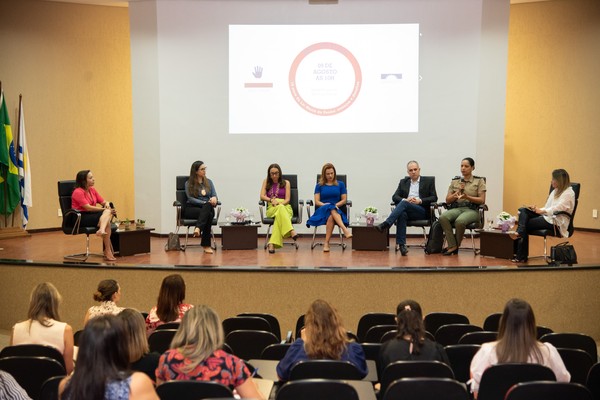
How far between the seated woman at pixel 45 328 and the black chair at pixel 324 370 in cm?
165

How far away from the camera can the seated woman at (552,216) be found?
25.8 feet

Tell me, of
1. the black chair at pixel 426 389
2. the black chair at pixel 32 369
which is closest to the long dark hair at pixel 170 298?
the black chair at pixel 32 369

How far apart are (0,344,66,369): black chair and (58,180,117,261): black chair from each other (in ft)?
13.5

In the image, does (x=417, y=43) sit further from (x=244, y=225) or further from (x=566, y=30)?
(x=244, y=225)

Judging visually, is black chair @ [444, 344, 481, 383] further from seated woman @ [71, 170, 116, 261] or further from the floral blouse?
seated woman @ [71, 170, 116, 261]

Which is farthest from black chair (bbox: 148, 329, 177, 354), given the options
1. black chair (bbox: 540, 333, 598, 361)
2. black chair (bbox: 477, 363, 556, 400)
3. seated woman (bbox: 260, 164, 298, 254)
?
seated woman (bbox: 260, 164, 298, 254)

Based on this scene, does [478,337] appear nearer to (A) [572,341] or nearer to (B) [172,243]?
(A) [572,341]

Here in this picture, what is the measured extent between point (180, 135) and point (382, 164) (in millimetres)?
2986

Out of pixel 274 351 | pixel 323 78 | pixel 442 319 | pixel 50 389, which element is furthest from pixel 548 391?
pixel 323 78

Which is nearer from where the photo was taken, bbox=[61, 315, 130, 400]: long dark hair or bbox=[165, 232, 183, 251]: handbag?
bbox=[61, 315, 130, 400]: long dark hair

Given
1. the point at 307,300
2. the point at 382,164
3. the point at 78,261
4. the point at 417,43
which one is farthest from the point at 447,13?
the point at 78,261

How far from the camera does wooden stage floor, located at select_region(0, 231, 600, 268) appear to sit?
25.7 ft

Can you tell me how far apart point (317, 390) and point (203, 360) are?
2.02 ft

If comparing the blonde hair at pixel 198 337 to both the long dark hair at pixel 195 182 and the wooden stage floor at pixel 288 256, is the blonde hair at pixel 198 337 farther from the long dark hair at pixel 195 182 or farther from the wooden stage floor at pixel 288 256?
the long dark hair at pixel 195 182
